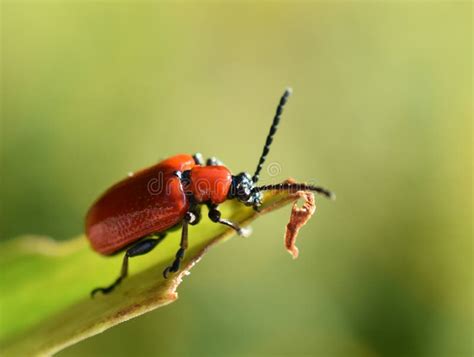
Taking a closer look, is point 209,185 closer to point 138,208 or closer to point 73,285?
point 138,208

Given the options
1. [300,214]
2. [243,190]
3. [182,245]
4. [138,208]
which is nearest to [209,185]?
[243,190]

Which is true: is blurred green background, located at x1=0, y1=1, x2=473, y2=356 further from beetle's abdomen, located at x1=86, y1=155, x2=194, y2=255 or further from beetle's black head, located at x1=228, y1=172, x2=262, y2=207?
beetle's black head, located at x1=228, y1=172, x2=262, y2=207

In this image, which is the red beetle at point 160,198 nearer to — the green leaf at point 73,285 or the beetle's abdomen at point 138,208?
the beetle's abdomen at point 138,208

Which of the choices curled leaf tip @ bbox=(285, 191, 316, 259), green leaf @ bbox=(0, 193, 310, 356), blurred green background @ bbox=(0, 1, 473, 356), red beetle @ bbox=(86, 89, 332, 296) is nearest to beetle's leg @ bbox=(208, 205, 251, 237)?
green leaf @ bbox=(0, 193, 310, 356)

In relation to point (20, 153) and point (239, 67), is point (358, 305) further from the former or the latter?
point (20, 153)

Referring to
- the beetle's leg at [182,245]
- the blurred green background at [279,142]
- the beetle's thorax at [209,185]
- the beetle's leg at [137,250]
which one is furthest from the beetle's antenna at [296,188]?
the blurred green background at [279,142]

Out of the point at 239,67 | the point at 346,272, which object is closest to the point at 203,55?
the point at 239,67
